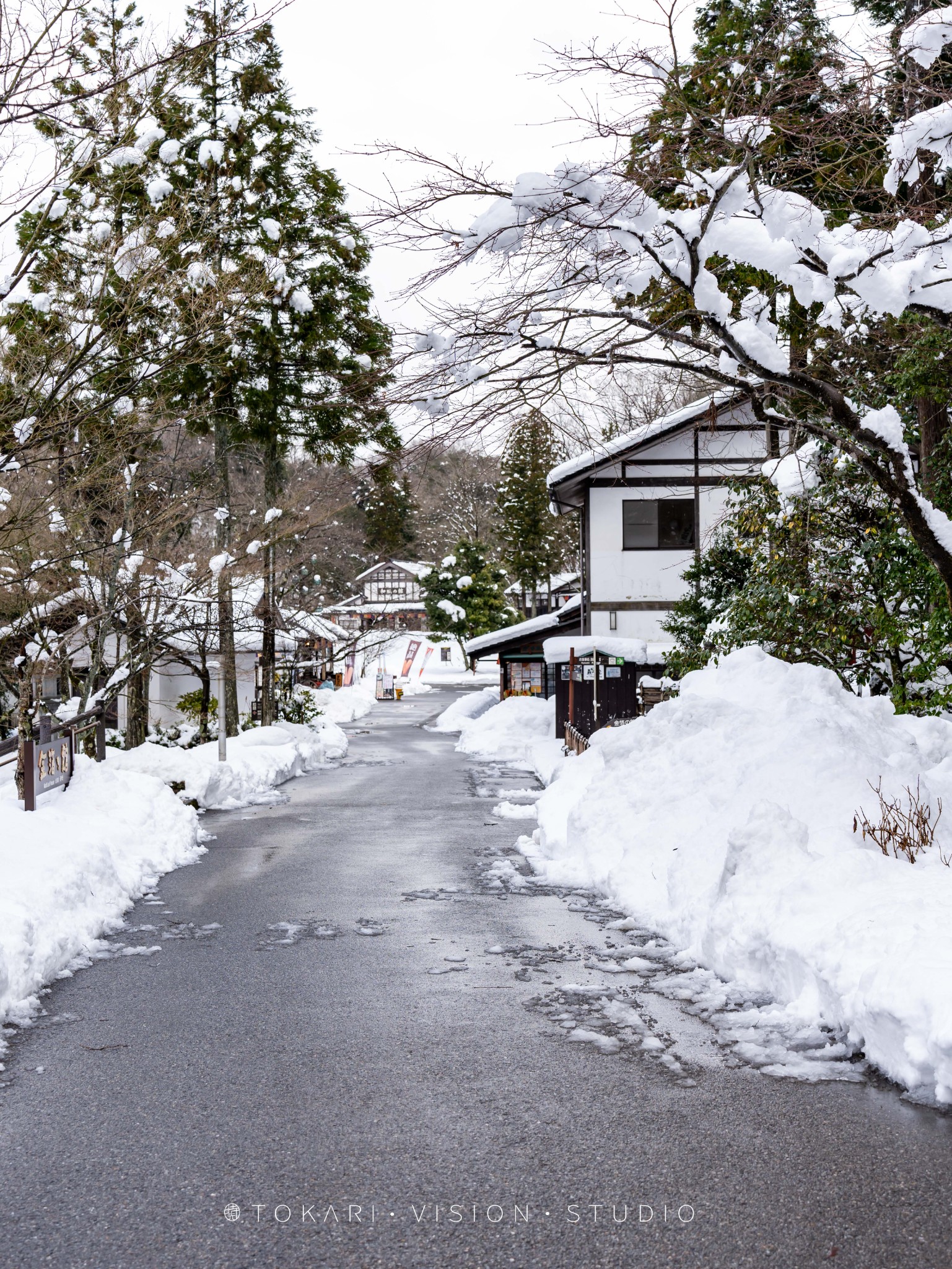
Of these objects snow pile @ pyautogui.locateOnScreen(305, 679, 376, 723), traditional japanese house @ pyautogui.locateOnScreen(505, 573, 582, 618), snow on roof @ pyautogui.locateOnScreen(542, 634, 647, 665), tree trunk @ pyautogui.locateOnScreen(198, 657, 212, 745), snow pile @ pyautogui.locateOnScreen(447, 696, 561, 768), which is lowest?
snow pile @ pyautogui.locateOnScreen(305, 679, 376, 723)

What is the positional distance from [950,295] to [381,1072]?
5644 mm

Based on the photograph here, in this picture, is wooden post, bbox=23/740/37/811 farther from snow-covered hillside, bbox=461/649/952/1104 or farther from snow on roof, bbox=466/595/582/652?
snow on roof, bbox=466/595/582/652

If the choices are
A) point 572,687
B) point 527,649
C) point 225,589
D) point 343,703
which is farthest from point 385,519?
point 225,589

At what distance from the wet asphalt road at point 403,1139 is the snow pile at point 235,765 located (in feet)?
28.9

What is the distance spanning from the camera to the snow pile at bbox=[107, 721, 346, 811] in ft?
51.3

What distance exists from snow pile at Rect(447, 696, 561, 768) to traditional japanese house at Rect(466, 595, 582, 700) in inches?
48.3

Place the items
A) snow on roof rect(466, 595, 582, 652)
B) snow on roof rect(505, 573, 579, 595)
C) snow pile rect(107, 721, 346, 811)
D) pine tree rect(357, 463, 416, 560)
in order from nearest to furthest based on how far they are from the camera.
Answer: snow pile rect(107, 721, 346, 811) < snow on roof rect(466, 595, 582, 652) < snow on roof rect(505, 573, 579, 595) < pine tree rect(357, 463, 416, 560)

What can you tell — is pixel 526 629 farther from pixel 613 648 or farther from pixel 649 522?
pixel 613 648

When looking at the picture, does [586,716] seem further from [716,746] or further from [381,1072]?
[381,1072]

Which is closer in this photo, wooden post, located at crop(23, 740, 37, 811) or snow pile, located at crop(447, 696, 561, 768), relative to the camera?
wooden post, located at crop(23, 740, 37, 811)

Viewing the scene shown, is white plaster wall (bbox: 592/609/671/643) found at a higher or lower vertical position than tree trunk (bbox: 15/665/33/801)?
higher

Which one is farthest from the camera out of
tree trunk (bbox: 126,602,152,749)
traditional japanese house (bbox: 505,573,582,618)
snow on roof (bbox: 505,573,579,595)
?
snow on roof (bbox: 505,573,579,595)

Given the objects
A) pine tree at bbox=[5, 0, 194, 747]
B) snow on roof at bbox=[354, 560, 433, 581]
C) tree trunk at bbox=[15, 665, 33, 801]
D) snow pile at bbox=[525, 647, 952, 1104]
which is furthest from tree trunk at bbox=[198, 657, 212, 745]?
snow on roof at bbox=[354, 560, 433, 581]

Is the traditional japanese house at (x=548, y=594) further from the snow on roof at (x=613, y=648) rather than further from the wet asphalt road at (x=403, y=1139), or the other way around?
the wet asphalt road at (x=403, y=1139)
